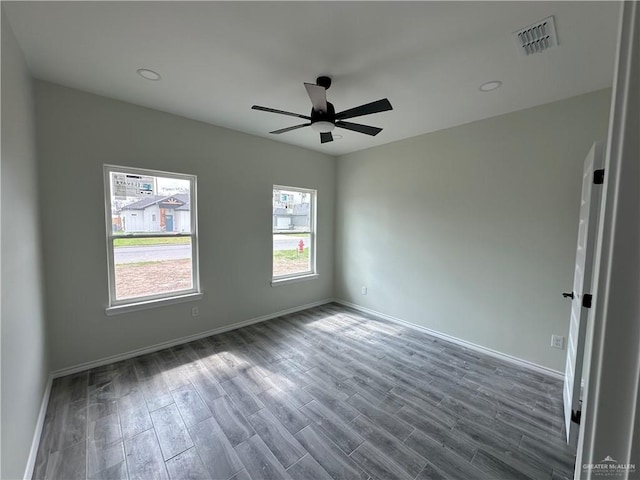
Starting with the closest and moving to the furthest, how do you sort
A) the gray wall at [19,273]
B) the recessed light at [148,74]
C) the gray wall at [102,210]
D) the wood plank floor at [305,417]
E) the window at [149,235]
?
the gray wall at [19,273] < the wood plank floor at [305,417] < the recessed light at [148,74] < the gray wall at [102,210] < the window at [149,235]

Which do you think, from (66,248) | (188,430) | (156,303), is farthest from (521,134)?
(66,248)

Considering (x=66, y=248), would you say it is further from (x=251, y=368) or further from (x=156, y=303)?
(x=251, y=368)

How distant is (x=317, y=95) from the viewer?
2.07m

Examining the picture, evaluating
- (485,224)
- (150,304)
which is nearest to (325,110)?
(485,224)

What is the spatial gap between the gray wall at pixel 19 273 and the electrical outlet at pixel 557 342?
4.12 meters

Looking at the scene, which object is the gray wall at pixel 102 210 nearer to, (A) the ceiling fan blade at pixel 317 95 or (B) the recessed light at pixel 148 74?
Result: (B) the recessed light at pixel 148 74

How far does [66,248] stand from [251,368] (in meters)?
2.15

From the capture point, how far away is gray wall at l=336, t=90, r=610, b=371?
104 inches

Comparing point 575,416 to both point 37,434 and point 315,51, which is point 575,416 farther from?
point 37,434

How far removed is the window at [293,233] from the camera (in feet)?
14.1

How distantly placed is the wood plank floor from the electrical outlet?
0.36 m

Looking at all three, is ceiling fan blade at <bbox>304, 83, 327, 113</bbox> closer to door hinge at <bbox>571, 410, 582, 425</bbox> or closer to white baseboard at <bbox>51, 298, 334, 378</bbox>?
door hinge at <bbox>571, 410, 582, 425</bbox>

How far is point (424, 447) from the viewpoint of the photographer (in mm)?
1858

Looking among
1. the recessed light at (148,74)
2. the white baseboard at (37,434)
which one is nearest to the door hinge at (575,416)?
the white baseboard at (37,434)
